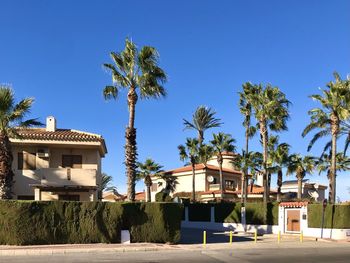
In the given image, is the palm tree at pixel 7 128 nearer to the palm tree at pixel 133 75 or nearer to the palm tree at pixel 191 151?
the palm tree at pixel 133 75

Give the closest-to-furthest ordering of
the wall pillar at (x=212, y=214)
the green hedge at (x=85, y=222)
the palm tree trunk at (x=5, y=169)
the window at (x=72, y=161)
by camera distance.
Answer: the green hedge at (x=85, y=222)
the palm tree trunk at (x=5, y=169)
the window at (x=72, y=161)
the wall pillar at (x=212, y=214)

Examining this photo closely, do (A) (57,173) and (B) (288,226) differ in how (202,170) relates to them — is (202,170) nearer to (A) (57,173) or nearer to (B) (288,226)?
(B) (288,226)

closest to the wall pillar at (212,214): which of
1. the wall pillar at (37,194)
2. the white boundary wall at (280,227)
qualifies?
the white boundary wall at (280,227)

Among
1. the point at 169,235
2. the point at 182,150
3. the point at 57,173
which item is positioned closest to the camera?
the point at 169,235

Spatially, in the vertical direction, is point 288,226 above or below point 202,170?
below

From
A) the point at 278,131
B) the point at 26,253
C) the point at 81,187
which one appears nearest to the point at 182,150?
the point at 278,131

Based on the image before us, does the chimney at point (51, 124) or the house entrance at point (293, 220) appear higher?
the chimney at point (51, 124)

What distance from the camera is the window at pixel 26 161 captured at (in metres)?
34.5

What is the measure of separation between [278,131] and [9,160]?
30.1 meters

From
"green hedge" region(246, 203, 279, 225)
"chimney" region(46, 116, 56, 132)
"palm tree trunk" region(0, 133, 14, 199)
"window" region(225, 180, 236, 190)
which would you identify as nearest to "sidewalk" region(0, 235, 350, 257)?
"palm tree trunk" region(0, 133, 14, 199)

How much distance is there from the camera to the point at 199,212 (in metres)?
50.2

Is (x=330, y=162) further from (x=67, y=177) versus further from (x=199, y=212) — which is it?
(x=67, y=177)

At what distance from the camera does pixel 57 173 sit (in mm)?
33219

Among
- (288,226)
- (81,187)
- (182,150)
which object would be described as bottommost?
(288,226)
